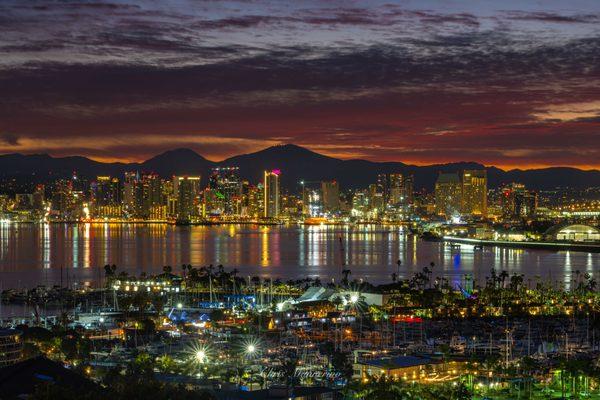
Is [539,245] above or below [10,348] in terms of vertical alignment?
below

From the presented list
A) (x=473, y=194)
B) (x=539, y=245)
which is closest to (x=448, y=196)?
(x=473, y=194)

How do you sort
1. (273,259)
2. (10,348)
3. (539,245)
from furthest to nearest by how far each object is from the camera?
(539,245) < (273,259) < (10,348)

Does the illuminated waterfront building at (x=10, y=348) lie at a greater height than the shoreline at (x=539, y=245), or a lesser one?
greater

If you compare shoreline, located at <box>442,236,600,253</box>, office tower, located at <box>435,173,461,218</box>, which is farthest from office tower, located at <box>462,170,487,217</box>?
shoreline, located at <box>442,236,600,253</box>

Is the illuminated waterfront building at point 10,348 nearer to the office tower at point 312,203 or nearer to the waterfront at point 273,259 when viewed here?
the waterfront at point 273,259

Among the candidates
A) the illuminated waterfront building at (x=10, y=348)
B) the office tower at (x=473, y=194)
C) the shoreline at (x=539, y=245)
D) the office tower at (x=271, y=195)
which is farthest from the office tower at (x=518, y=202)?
the illuminated waterfront building at (x=10, y=348)

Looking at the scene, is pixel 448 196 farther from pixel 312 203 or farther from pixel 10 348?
pixel 10 348
